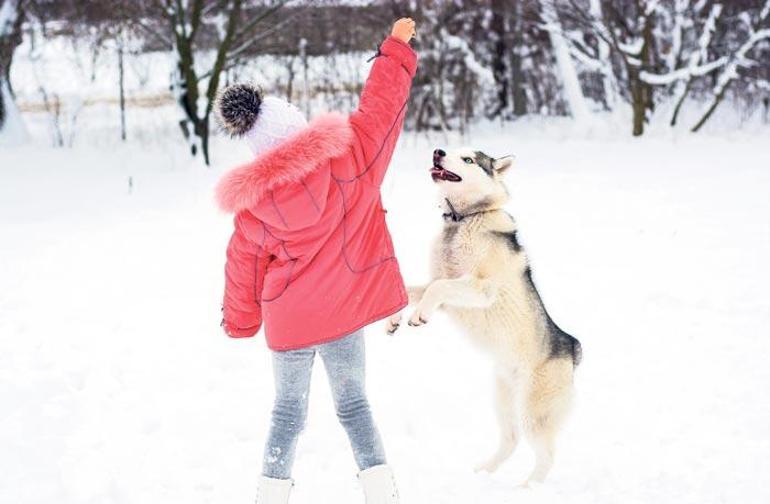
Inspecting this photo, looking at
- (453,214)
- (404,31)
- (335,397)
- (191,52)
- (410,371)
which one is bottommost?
(410,371)

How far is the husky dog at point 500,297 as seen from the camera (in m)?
3.07

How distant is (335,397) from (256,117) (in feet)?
3.07

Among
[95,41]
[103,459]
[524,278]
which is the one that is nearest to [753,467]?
[524,278]

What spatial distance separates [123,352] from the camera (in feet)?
15.9

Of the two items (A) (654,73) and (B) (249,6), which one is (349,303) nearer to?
(B) (249,6)

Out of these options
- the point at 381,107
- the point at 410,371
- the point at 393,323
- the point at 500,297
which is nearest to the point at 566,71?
the point at 410,371

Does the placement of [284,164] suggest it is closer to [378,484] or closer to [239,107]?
[239,107]

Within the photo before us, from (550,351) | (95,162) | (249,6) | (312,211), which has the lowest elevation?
(95,162)

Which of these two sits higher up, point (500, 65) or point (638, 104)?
point (500, 65)

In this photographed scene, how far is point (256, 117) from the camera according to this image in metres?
2.40

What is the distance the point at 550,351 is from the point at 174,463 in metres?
1.75

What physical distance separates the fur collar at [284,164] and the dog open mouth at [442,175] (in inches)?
25.4

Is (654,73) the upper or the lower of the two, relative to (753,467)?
upper

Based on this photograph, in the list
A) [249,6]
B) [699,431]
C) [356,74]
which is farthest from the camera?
[356,74]
